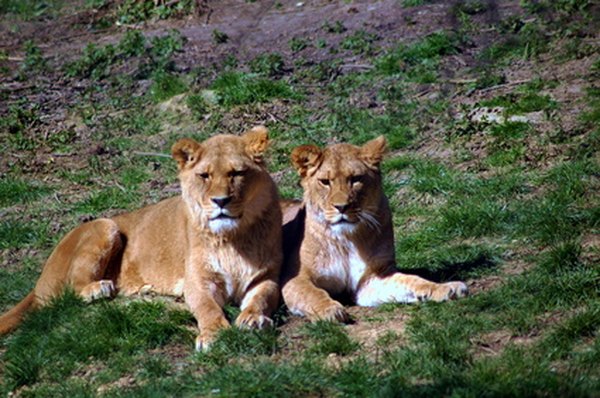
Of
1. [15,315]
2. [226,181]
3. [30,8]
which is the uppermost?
[226,181]

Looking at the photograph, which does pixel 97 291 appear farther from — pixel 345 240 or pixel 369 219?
pixel 369 219

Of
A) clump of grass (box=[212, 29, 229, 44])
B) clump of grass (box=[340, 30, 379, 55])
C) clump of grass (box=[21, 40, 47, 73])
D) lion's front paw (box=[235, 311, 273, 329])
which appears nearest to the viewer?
lion's front paw (box=[235, 311, 273, 329])

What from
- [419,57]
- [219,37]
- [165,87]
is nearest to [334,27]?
[219,37]

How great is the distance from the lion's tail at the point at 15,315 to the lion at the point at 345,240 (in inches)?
74.5

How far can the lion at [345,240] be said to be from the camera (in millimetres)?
7051

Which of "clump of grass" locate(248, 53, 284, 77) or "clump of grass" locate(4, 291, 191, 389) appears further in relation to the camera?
"clump of grass" locate(248, 53, 284, 77)

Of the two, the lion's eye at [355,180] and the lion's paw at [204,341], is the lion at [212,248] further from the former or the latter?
the lion's eye at [355,180]

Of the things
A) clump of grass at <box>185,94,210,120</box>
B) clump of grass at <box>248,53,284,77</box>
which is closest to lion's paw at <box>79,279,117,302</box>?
clump of grass at <box>185,94,210,120</box>

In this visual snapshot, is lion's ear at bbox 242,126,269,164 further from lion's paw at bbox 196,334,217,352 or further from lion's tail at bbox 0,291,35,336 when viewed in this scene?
lion's tail at bbox 0,291,35,336

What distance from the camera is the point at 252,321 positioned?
6695 millimetres

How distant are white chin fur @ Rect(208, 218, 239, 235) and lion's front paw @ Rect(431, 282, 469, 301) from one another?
1.31 meters

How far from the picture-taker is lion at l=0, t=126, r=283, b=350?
7.02 m

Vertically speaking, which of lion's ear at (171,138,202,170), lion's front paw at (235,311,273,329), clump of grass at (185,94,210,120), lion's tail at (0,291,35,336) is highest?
lion's ear at (171,138,202,170)

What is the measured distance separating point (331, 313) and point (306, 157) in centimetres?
109
